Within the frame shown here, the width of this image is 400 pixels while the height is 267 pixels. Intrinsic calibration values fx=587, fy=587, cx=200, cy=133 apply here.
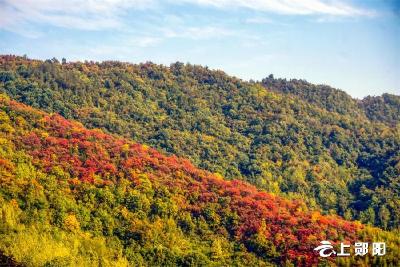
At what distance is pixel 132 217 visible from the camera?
7788cm

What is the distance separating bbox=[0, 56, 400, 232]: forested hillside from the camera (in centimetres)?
13125

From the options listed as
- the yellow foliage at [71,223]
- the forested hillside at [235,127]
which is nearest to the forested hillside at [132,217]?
the yellow foliage at [71,223]

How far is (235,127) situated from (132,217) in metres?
80.2

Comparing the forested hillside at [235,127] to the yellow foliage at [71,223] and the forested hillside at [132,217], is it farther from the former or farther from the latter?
the yellow foliage at [71,223]

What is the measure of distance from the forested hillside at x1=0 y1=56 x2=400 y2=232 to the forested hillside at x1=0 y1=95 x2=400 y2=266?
3941 cm

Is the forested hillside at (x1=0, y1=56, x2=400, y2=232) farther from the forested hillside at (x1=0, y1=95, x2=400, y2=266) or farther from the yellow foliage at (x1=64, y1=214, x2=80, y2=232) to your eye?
the yellow foliage at (x1=64, y1=214, x2=80, y2=232)

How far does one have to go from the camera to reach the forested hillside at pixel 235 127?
131 m

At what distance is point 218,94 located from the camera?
17062 cm

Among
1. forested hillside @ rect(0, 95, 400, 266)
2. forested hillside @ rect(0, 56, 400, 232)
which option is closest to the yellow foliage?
forested hillside @ rect(0, 95, 400, 266)

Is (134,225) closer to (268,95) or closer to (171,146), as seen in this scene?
(171,146)

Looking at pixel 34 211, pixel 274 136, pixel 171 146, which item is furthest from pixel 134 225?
pixel 274 136

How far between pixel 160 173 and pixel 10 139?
2306 centimetres

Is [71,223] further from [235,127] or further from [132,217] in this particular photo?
[235,127]

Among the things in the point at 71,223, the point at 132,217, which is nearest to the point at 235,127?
the point at 132,217
